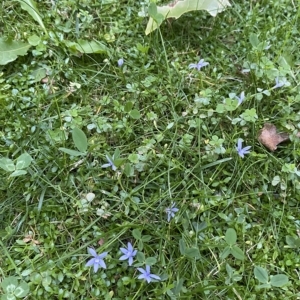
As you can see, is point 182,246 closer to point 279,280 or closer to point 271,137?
point 279,280

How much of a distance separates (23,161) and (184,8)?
97cm

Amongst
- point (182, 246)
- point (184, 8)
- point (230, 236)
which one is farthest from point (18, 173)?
point (184, 8)

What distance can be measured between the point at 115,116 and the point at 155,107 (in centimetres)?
16

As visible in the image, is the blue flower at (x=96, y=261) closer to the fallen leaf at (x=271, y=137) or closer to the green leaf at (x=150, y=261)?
the green leaf at (x=150, y=261)

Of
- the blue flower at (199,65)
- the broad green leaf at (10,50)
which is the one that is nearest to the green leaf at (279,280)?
the blue flower at (199,65)

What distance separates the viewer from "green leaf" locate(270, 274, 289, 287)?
148 centimetres

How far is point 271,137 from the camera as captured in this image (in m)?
1.77

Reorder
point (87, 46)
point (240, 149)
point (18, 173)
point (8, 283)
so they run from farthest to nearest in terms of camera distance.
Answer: point (87, 46), point (240, 149), point (18, 173), point (8, 283)

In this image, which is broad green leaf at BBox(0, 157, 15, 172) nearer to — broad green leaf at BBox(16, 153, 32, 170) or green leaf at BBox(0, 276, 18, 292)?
broad green leaf at BBox(16, 153, 32, 170)

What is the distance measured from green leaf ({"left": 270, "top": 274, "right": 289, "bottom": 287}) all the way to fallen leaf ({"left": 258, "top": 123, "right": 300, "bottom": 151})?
50 centimetres

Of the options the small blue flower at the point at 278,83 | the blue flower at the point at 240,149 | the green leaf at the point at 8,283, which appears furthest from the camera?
the small blue flower at the point at 278,83

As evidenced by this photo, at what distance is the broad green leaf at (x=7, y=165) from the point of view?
1.55 m

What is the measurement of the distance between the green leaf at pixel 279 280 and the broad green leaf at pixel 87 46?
1.12 m

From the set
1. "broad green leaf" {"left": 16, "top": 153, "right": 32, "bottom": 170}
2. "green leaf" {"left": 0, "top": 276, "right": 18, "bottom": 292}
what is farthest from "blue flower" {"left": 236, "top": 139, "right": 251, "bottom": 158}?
"green leaf" {"left": 0, "top": 276, "right": 18, "bottom": 292}
